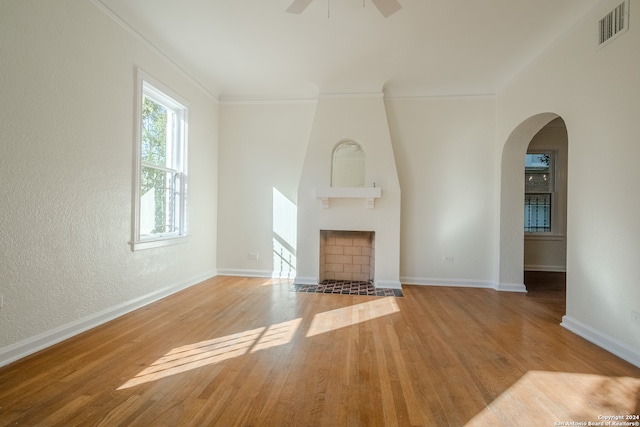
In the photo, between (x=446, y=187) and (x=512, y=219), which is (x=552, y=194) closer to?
(x=512, y=219)

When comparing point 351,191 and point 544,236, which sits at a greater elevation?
point 351,191

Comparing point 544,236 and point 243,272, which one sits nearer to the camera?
point 243,272

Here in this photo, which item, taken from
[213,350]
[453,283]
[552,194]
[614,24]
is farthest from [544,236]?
[213,350]

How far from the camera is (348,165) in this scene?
15.4 ft

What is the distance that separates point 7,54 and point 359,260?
442cm

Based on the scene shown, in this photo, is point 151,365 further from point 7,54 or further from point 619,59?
point 619,59

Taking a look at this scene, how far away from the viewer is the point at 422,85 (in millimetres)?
4414

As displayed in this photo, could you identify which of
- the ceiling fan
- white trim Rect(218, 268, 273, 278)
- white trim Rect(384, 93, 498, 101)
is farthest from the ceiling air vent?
white trim Rect(218, 268, 273, 278)

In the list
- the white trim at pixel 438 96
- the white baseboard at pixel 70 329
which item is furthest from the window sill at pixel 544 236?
the white baseboard at pixel 70 329

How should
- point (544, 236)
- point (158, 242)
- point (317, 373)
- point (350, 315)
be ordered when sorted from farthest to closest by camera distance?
point (544, 236), point (158, 242), point (350, 315), point (317, 373)

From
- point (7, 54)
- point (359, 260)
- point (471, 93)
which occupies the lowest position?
point (359, 260)

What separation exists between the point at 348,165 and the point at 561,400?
3615mm

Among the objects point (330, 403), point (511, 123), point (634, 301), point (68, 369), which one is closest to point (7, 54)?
point (68, 369)

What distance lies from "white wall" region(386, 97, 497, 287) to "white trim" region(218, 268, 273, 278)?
2239 mm
